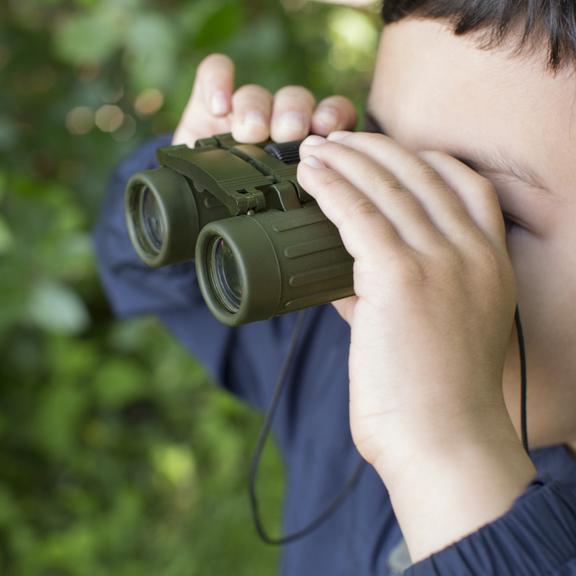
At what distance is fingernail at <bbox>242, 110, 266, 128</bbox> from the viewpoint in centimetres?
106

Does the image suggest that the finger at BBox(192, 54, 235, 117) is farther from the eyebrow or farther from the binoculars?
the eyebrow

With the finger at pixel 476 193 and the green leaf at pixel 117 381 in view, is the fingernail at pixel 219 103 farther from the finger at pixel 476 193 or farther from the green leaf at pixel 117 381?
the green leaf at pixel 117 381

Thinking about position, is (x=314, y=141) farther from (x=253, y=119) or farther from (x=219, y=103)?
(x=219, y=103)

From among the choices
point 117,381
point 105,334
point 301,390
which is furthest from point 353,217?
point 105,334

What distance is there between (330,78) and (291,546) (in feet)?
4.72

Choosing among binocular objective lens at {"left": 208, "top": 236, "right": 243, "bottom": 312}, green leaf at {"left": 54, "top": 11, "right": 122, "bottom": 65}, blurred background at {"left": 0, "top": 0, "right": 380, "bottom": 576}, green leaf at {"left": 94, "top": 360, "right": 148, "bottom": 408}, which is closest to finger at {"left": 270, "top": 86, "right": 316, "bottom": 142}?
binocular objective lens at {"left": 208, "top": 236, "right": 243, "bottom": 312}

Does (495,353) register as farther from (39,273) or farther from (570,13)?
(39,273)

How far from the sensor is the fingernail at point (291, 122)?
3.52 ft

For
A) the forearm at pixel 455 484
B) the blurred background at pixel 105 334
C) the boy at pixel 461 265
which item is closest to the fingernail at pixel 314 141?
the boy at pixel 461 265

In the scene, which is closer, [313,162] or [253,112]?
[313,162]

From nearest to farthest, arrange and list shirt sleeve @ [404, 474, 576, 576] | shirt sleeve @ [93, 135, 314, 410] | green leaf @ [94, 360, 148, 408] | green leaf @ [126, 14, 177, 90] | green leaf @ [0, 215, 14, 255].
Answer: shirt sleeve @ [404, 474, 576, 576]
shirt sleeve @ [93, 135, 314, 410]
green leaf @ [0, 215, 14, 255]
green leaf @ [126, 14, 177, 90]
green leaf @ [94, 360, 148, 408]

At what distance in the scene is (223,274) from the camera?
2.83ft

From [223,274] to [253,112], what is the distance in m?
0.31

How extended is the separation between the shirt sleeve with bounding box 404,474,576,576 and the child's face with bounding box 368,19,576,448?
0.64ft
